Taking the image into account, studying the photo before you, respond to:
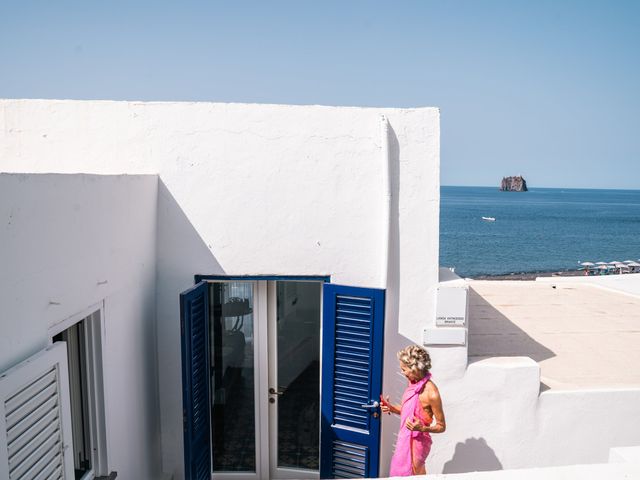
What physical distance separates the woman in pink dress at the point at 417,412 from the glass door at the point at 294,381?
1.44m

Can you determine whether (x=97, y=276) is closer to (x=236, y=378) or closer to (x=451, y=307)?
(x=236, y=378)

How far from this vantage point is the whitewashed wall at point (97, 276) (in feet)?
8.76

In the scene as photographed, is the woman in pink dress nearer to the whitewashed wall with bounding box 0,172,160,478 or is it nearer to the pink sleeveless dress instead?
the pink sleeveless dress

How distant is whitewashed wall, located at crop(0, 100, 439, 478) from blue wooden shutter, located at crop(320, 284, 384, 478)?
302 mm

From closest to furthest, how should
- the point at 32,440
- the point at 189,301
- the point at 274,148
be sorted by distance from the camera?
1. the point at 32,440
2. the point at 189,301
3. the point at 274,148

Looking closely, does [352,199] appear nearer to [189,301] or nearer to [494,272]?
[189,301]

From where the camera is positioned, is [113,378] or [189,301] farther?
[189,301]

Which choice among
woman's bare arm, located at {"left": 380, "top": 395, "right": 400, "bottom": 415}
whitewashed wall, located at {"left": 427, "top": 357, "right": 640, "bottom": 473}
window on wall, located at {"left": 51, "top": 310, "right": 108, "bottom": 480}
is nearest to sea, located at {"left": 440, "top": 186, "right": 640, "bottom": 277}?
whitewashed wall, located at {"left": 427, "top": 357, "right": 640, "bottom": 473}

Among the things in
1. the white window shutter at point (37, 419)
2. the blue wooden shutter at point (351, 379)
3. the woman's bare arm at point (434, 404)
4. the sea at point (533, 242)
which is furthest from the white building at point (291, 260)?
the sea at point (533, 242)

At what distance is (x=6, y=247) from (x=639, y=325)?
328 inches

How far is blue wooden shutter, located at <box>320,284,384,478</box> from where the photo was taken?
4531mm

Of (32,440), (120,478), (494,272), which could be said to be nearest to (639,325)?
(120,478)

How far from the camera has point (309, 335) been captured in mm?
5289

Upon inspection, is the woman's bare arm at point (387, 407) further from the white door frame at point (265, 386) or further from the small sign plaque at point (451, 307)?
the white door frame at point (265, 386)
